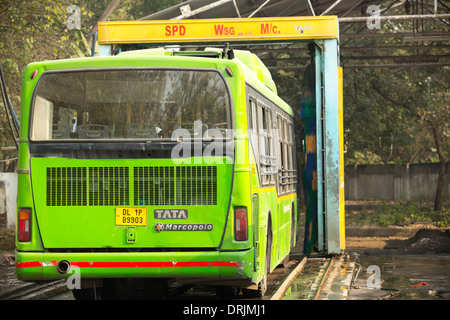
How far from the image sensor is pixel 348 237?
24953 millimetres

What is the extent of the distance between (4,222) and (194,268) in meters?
15.7

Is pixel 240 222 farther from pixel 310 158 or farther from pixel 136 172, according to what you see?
pixel 310 158

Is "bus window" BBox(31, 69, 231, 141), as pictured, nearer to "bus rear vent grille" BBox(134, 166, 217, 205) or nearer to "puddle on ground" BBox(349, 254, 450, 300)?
"bus rear vent grille" BBox(134, 166, 217, 205)

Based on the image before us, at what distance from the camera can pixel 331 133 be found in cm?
1445

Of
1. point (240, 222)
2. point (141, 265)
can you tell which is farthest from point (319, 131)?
point (141, 265)

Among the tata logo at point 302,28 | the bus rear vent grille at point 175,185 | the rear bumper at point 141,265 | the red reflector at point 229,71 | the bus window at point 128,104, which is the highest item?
the tata logo at point 302,28

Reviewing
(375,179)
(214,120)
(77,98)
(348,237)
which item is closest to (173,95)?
(214,120)

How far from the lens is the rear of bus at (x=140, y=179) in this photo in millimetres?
8516

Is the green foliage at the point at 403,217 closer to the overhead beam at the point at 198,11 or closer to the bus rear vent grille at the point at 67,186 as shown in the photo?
the overhead beam at the point at 198,11

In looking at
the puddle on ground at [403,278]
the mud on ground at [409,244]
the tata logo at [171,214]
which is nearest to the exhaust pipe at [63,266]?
the tata logo at [171,214]

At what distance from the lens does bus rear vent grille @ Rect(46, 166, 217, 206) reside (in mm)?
8570

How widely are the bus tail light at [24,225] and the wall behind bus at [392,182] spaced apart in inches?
1354

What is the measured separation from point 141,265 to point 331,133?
6.82 metres
